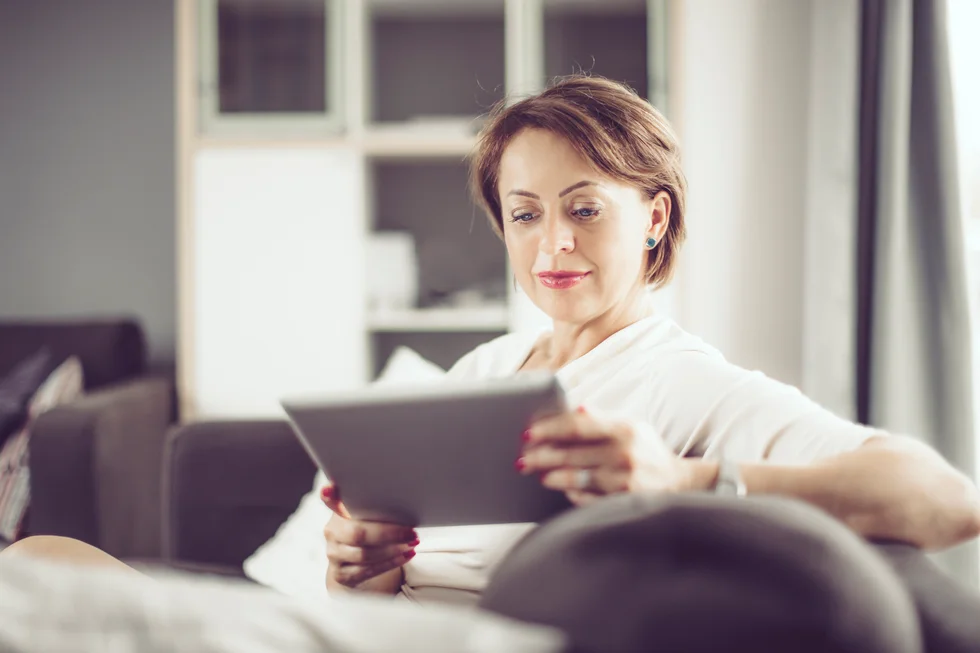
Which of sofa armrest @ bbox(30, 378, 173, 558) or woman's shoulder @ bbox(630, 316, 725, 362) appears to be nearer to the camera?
woman's shoulder @ bbox(630, 316, 725, 362)

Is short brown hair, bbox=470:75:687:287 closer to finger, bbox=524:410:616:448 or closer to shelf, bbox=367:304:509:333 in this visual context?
finger, bbox=524:410:616:448

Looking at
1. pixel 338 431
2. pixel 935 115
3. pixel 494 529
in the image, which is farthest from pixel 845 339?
pixel 338 431

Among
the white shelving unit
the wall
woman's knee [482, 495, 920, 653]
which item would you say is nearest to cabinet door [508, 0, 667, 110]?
the white shelving unit

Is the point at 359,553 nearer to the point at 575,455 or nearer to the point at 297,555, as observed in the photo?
the point at 575,455

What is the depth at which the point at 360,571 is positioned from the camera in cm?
80

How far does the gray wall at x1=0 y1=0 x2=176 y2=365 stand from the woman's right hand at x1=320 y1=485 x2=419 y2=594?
7.07 feet

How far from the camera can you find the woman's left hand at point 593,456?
23.4 inches

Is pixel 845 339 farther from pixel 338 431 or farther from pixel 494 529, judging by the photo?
pixel 338 431

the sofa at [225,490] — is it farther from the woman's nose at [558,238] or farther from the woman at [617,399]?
the woman's nose at [558,238]

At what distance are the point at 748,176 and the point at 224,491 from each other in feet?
5.43

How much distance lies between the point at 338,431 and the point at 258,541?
0.93 metres

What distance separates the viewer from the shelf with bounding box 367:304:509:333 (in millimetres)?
2219

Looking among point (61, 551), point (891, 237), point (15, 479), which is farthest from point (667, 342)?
point (15, 479)

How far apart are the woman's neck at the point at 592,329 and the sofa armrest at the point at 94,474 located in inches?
45.6
